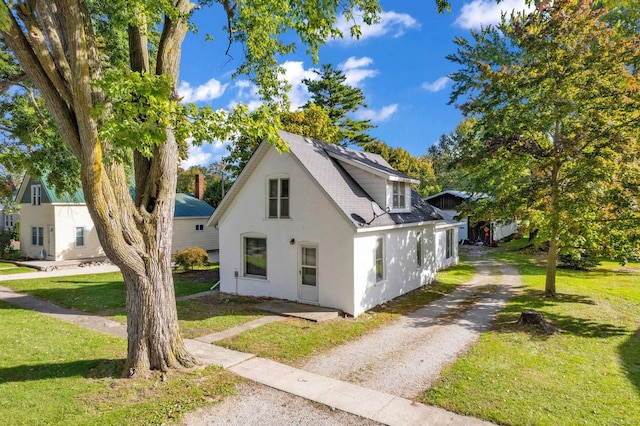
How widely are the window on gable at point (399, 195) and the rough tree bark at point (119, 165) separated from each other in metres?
9.89

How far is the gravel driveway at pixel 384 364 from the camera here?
6.18 meters

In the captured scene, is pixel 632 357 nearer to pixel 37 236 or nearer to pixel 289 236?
pixel 289 236

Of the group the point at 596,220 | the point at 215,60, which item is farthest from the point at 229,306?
the point at 596,220

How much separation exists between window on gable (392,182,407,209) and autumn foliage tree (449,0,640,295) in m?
3.07

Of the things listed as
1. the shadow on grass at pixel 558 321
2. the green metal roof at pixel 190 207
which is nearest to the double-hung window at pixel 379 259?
the shadow on grass at pixel 558 321

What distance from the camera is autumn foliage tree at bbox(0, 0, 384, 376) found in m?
5.65

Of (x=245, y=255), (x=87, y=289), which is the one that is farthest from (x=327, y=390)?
(x=87, y=289)

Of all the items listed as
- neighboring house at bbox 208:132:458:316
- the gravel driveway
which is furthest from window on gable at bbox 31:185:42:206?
the gravel driveway

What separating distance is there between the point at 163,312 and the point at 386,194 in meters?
9.54

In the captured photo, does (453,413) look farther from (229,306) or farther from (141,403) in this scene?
(229,306)

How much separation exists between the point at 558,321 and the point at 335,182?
8751mm

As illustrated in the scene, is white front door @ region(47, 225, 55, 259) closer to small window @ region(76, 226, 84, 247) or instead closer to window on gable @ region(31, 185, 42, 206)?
small window @ region(76, 226, 84, 247)

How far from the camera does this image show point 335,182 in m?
13.7

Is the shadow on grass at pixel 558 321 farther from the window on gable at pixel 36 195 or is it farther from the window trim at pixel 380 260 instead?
the window on gable at pixel 36 195
